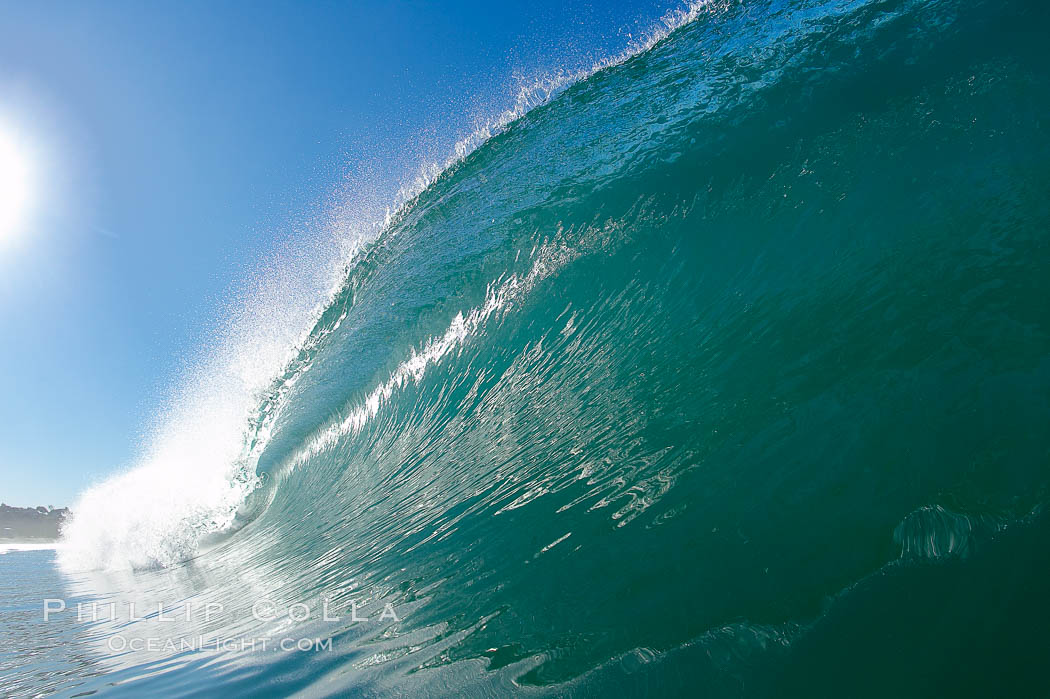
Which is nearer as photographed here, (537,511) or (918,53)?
(537,511)

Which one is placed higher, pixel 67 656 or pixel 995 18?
pixel 995 18

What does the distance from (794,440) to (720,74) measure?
361cm

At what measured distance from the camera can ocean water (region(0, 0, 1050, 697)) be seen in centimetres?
150

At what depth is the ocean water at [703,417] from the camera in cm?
150

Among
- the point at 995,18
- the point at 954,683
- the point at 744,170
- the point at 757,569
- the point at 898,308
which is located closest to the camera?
the point at 954,683

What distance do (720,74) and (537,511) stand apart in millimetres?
4144

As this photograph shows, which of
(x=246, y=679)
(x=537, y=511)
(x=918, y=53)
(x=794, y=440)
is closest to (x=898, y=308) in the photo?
(x=794, y=440)

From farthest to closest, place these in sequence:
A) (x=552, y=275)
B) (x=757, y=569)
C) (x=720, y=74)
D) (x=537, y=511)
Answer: (x=552, y=275)
(x=720, y=74)
(x=537, y=511)
(x=757, y=569)

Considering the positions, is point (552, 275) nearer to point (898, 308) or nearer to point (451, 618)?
point (898, 308)

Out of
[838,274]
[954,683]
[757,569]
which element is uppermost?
[838,274]

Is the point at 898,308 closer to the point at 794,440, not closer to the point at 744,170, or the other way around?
the point at 794,440

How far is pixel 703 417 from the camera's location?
2.58 meters

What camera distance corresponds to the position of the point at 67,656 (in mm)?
2820

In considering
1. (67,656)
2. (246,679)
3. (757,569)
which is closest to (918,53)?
(757,569)
